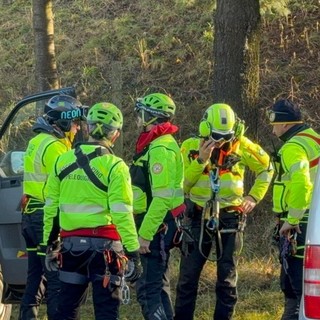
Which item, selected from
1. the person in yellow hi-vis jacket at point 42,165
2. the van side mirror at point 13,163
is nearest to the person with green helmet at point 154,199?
the person in yellow hi-vis jacket at point 42,165

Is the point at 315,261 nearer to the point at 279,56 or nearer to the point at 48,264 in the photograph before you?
the point at 48,264

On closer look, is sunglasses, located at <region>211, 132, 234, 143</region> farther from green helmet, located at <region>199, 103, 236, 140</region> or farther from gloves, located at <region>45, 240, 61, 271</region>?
gloves, located at <region>45, 240, 61, 271</region>

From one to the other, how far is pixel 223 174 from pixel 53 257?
1714mm

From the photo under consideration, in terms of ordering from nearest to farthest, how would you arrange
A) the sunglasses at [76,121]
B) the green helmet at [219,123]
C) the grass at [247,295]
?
the green helmet at [219,123], the sunglasses at [76,121], the grass at [247,295]

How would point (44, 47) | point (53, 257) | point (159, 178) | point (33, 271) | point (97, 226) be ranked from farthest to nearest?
point (44, 47)
point (33, 271)
point (159, 178)
point (53, 257)
point (97, 226)

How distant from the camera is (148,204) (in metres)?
7.00

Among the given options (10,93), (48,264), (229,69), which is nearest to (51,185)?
(48,264)

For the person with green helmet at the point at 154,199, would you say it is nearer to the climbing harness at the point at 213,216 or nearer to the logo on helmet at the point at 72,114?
the climbing harness at the point at 213,216

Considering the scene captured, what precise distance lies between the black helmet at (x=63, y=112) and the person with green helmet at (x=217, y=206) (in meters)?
1.02

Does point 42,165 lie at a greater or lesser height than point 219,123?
lesser

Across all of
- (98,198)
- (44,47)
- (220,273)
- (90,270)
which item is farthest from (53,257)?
(44,47)

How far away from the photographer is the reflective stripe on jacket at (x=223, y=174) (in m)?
7.16

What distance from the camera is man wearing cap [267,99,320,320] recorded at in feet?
21.5

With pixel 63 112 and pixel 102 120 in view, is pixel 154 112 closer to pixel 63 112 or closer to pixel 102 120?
pixel 63 112
